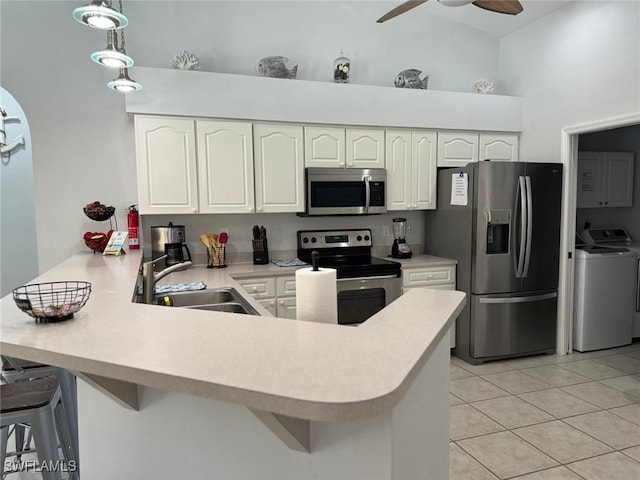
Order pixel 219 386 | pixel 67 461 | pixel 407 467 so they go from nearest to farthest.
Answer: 1. pixel 219 386
2. pixel 407 467
3. pixel 67 461

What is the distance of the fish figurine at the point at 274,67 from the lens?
11.8 feet

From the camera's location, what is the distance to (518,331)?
381 centimetres

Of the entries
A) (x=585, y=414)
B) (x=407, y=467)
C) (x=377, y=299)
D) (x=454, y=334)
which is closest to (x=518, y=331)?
(x=454, y=334)

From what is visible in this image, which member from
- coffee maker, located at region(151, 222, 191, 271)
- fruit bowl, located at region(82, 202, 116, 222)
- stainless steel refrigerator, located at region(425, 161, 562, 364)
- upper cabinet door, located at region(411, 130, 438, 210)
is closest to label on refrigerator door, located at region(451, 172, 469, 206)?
stainless steel refrigerator, located at region(425, 161, 562, 364)

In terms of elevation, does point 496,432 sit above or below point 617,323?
below

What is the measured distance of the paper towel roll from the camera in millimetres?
1206

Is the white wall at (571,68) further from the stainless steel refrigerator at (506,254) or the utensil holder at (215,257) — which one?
the utensil holder at (215,257)

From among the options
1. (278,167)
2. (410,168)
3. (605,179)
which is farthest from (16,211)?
(605,179)

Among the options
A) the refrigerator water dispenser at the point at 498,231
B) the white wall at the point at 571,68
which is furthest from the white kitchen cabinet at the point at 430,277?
the white wall at the point at 571,68

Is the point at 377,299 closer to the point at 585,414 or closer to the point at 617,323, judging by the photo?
the point at 585,414

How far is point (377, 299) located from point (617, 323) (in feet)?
8.04

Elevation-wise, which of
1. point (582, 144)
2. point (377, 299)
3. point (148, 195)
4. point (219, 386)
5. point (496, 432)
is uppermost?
point (582, 144)

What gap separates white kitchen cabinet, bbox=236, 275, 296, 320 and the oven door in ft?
1.37

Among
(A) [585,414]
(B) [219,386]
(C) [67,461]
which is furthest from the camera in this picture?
(A) [585,414]
